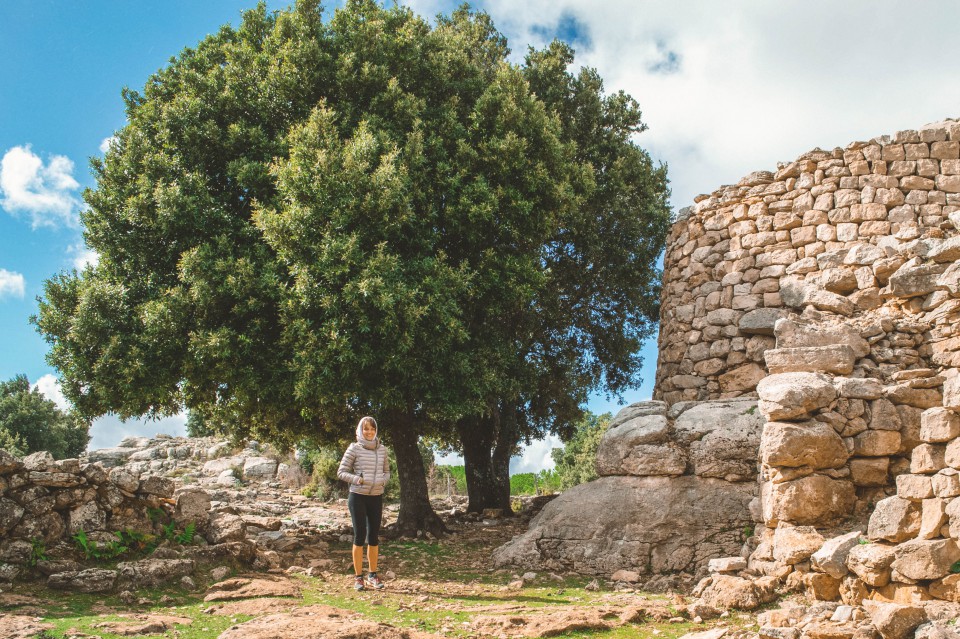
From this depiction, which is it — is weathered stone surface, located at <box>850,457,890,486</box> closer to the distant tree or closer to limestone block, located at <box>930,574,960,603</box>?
limestone block, located at <box>930,574,960,603</box>

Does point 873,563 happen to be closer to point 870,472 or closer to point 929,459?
point 929,459

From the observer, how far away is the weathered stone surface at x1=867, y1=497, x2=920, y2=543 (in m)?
7.29

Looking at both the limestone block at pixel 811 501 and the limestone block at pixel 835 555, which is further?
the limestone block at pixel 811 501

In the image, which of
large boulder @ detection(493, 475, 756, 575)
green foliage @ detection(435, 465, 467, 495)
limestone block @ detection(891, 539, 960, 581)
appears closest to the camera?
limestone block @ detection(891, 539, 960, 581)

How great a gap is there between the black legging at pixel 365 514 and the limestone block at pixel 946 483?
6.58 meters

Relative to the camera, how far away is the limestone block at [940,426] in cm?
740

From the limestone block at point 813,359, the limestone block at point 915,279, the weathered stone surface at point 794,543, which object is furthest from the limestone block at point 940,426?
the limestone block at point 915,279

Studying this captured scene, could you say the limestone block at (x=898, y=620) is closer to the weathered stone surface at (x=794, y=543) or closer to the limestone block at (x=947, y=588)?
the limestone block at (x=947, y=588)

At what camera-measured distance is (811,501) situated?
344 inches

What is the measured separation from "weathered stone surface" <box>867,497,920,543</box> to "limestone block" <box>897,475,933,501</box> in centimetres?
7

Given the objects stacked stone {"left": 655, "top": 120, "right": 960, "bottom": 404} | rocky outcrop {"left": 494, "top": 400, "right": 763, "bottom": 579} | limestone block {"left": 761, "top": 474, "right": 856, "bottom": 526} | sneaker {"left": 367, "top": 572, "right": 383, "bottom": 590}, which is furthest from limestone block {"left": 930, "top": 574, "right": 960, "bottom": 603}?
sneaker {"left": 367, "top": 572, "right": 383, "bottom": 590}

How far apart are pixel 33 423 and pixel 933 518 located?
121 ft

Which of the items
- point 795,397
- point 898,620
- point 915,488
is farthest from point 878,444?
point 898,620

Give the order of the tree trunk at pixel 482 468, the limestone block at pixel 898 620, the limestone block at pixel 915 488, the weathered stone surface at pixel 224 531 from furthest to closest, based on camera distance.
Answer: the tree trunk at pixel 482 468 → the weathered stone surface at pixel 224 531 → the limestone block at pixel 915 488 → the limestone block at pixel 898 620
